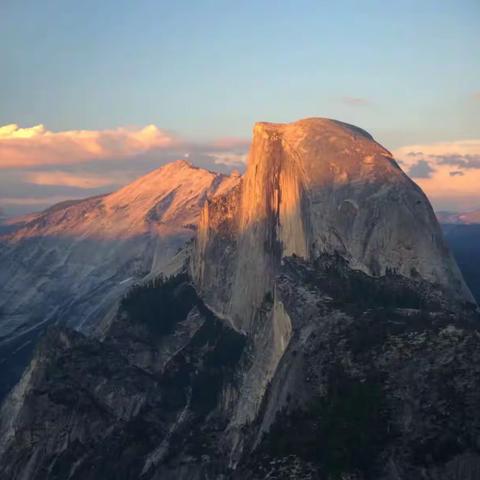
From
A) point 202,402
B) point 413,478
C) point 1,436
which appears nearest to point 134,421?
point 202,402

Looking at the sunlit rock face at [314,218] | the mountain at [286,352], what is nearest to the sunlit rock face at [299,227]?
the sunlit rock face at [314,218]

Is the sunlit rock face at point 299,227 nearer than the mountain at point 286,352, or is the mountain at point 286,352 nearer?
the mountain at point 286,352

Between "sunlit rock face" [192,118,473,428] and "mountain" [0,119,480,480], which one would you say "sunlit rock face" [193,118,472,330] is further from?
"mountain" [0,119,480,480]

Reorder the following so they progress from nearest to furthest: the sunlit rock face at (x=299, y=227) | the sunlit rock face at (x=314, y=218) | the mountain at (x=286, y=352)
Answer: the mountain at (x=286, y=352) < the sunlit rock face at (x=299, y=227) < the sunlit rock face at (x=314, y=218)

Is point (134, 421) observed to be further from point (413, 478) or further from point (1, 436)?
point (413, 478)

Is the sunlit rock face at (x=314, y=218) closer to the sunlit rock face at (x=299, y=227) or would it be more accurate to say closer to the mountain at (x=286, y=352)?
the sunlit rock face at (x=299, y=227)

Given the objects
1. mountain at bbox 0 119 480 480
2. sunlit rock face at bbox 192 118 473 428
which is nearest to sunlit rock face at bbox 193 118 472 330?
sunlit rock face at bbox 192 118 473 428

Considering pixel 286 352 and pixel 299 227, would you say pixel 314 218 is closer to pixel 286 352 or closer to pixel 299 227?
pixel 299 227
